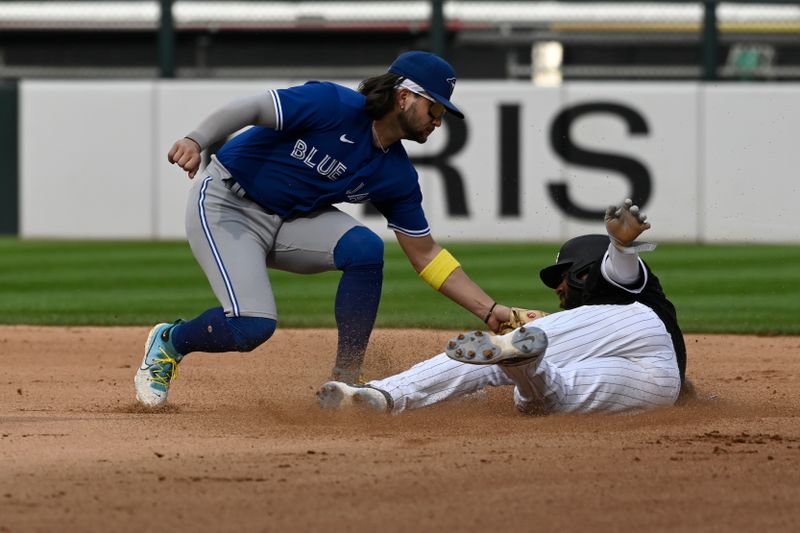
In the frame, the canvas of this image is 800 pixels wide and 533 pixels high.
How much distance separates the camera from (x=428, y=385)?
5.10 m

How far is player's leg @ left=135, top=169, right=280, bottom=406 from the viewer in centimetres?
518

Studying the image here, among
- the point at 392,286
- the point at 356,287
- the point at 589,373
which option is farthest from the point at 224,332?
the point at 392,286

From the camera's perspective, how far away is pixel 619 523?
3.48 metres

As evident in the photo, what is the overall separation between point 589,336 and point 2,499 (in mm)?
2326

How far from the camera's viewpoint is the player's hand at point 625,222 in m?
4.94

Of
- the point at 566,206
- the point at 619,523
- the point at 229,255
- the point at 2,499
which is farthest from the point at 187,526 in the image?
the point at 566,206

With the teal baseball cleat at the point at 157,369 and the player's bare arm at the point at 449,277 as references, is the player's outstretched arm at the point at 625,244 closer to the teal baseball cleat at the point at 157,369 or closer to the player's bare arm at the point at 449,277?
the player's bare arm at the point at 449,277

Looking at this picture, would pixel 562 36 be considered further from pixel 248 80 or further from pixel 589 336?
pixel 589 336

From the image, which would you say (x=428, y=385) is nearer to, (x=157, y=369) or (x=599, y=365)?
(x=599, y=365)

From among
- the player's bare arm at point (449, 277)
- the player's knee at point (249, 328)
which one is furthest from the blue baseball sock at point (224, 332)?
the player's bare arm at point (449, 277)

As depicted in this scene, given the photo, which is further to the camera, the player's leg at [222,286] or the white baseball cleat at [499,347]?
the player's leg at [222,286]

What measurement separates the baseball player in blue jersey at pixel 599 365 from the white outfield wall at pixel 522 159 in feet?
28.0

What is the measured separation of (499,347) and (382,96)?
1.20m

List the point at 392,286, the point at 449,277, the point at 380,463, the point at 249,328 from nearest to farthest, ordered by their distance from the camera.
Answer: the point at 380,463, the point at 249,328, the point at 449,277, the point at 392,286
